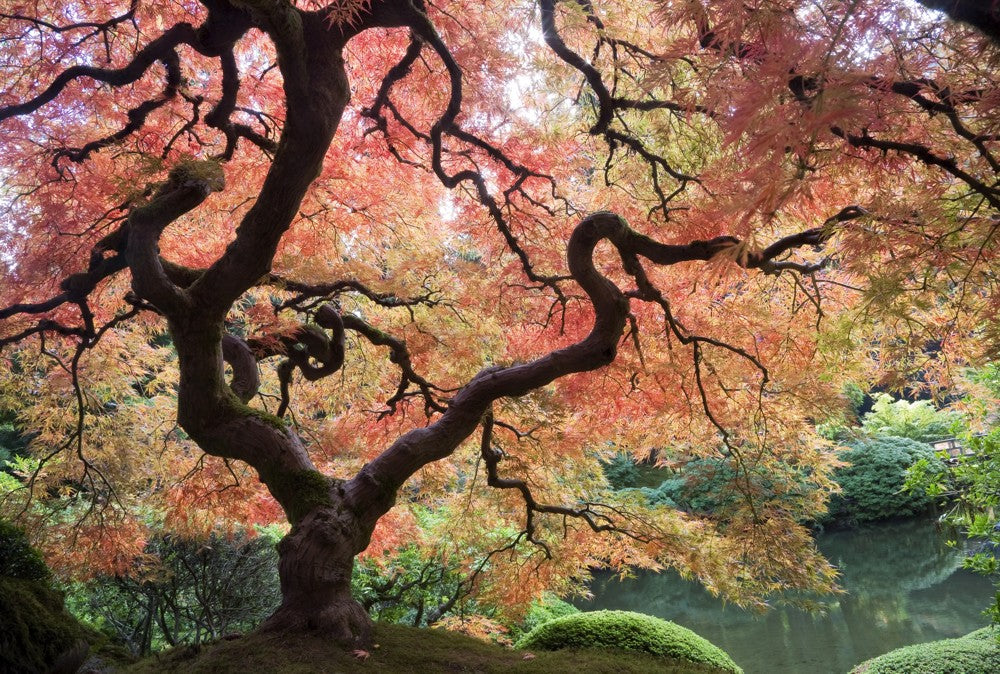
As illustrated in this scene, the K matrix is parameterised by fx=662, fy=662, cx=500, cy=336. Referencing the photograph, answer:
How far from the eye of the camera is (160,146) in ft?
12.5

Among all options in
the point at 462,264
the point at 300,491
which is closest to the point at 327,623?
the point at 300,491

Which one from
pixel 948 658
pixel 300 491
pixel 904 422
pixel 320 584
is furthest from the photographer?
pixel 904 422

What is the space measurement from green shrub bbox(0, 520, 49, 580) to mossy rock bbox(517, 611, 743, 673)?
2565 mm

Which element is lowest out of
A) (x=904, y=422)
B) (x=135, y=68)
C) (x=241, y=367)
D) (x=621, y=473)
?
(x=241, y=367)

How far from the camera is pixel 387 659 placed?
2.54 meters

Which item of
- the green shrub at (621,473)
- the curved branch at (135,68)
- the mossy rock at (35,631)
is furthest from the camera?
the green shrub at (621,473)

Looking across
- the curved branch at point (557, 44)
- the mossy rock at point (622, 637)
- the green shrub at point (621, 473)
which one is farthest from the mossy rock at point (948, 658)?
the green shrub at point (621, 473)

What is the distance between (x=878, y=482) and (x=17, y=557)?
1168 centimetres

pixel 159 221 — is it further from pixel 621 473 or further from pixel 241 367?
pixel 621 473

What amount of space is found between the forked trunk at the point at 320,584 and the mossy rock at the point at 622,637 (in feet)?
5.07

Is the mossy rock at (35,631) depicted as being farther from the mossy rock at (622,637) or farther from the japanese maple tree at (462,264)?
the mossy rock at (622,637)

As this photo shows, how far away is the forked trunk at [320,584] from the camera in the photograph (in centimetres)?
257

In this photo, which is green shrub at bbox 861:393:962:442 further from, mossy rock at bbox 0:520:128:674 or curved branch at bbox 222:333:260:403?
mossy rock at bbox 0:520:128:674

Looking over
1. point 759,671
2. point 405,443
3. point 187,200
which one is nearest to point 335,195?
point 187,200
